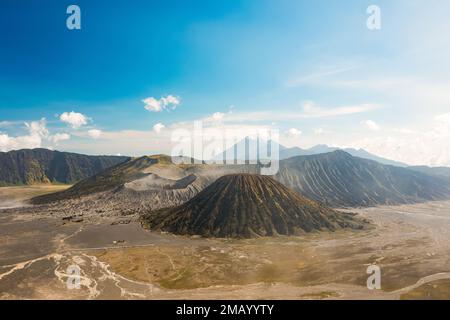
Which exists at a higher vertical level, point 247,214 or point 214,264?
point 247,214

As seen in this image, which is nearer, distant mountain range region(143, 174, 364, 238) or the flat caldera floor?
the flat caldera floor

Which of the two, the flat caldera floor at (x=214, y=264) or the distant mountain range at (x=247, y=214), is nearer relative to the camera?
the flat caldera floor at (x=214, y=264)

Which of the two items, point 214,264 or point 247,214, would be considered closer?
point 214,264

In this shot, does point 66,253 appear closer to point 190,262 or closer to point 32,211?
point 190,262
